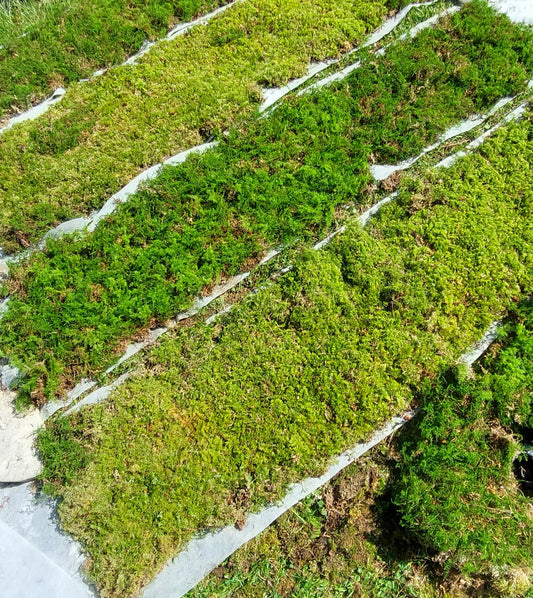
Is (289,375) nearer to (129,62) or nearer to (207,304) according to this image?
(207,304)

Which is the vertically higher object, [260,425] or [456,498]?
[260,425]

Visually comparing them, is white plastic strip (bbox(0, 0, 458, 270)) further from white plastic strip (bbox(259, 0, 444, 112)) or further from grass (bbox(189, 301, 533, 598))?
grass (bbox(189, 301, 533, 598))

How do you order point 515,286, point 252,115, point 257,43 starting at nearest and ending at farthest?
point 515,286
point 252,115
point 257,43

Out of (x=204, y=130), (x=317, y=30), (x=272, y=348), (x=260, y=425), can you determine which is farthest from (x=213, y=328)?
(x=317, y=30)

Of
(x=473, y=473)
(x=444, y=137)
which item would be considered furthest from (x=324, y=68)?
(x=473, y=473)

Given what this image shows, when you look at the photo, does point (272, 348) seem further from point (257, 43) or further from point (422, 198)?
point (257, 43)

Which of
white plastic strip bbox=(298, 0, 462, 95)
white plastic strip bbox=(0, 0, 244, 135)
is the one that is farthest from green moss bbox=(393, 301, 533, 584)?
white plastic strip bbox=(0, 0, 244, 135)
